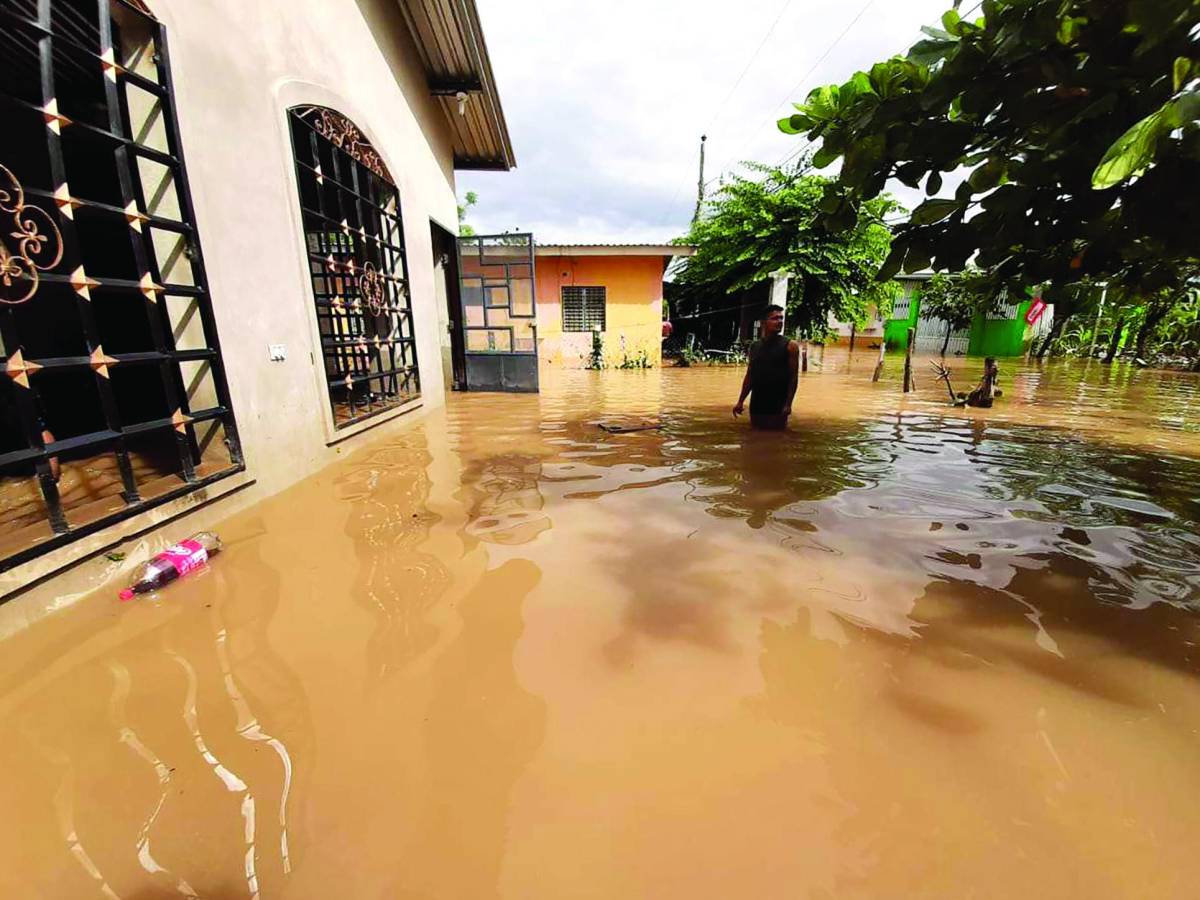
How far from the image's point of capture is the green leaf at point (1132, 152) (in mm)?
1383

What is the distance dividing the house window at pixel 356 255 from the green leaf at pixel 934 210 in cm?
468

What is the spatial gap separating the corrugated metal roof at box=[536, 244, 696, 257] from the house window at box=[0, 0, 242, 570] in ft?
40.5

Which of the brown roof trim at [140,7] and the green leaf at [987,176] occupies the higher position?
the brown roof trim at [140,7]

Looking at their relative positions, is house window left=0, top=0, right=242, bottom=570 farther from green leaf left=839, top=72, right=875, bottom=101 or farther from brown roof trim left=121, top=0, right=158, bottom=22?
green leaf left=839, top=72, right=875, bottom=101

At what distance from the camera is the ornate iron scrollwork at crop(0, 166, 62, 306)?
2.36 metres

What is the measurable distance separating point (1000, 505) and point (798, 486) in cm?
137

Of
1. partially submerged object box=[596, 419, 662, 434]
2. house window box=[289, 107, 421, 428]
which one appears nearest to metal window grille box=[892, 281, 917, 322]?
partially submerged object box=[596, 419, 662, 434]

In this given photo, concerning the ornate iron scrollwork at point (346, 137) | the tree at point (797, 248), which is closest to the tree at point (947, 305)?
the tree at point (797, 248)

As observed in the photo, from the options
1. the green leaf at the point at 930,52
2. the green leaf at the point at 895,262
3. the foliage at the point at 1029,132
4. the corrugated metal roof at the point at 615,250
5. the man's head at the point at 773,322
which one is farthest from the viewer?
the corrugated metal roof at the point at 615,250

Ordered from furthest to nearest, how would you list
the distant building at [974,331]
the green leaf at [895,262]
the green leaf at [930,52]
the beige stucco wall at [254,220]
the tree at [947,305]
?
the distant building at [974,331], the tree at [947,305], the beige stucco wall at [254,220], the green leaf at [895,262], the green leaf at [930,52]

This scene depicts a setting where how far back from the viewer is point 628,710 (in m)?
1.81

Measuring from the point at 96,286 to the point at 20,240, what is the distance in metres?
0.33

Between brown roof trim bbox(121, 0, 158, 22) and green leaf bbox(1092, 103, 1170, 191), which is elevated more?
brown roof trim bbox(121, 0, 158, 22)

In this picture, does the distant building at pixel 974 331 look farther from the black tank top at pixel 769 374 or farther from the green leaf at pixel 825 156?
the green leaf at pixel 825 156
